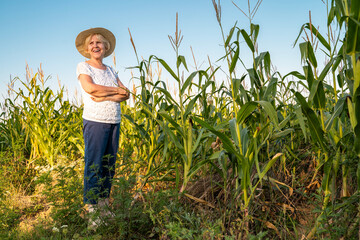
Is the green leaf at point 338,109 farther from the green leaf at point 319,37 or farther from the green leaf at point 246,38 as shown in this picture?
the green leaf at point 246,38

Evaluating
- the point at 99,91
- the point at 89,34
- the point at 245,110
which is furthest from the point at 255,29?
the point at 89,34

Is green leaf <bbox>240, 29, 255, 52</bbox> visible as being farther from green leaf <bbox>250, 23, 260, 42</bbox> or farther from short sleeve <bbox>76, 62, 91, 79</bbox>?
short sleeve <bbox>76, 62, 91, 79</bbox>

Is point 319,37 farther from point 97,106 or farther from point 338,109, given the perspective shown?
point 97,106

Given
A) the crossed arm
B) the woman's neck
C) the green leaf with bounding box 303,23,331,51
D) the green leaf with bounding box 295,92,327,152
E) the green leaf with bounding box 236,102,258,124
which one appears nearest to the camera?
the green leaf with bounding box 295,92,327,152

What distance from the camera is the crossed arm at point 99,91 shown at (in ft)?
9.23

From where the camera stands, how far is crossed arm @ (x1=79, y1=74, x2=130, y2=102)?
2812mm

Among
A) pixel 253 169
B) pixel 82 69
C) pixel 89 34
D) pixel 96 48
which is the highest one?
pixel 89 34

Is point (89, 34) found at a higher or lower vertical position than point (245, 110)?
higher

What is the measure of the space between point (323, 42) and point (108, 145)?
2153mm

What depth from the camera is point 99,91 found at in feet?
9.29

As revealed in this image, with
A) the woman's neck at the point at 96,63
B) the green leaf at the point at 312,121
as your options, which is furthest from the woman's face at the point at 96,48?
the green leaf at the point at 312,121

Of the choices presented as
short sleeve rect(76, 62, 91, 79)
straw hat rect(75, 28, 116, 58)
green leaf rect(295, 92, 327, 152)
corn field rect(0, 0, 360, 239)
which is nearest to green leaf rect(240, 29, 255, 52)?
corn field rect(0, 0, 360, 239)

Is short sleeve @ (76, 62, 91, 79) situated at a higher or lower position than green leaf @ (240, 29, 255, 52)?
lower

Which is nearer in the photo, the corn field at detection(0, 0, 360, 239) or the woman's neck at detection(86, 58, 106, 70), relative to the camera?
the corn field at detection(0, 0, 360, 239)
